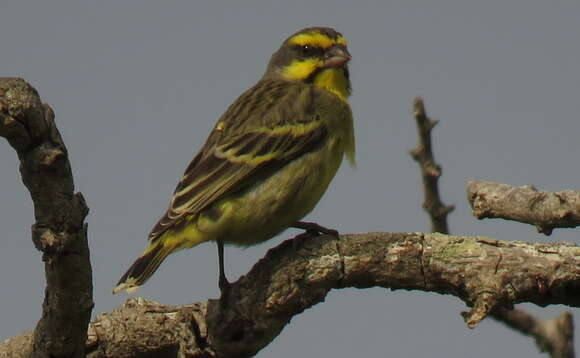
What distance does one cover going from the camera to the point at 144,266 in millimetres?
6816

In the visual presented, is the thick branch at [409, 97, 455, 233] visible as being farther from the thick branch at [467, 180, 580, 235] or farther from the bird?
the bird

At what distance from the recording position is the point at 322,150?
7762 mm

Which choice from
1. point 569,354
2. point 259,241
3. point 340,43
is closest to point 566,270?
point 569,354

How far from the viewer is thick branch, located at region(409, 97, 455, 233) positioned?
6.48m

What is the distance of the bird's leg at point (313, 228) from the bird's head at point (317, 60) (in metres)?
1.79

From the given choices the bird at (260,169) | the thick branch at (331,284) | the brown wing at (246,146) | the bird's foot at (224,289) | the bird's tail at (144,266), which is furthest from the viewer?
the brown wing at (246,146)

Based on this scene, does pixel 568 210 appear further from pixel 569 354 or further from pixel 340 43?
pixel 340 43

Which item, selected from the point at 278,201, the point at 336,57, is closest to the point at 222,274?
the point at 278,201

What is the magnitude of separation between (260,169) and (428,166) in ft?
4.88

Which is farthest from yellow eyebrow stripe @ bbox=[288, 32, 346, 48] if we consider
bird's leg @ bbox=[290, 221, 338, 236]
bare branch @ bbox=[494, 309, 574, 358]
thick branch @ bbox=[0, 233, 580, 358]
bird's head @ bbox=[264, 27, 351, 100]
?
bare branch @ bbox=[494, 309, 574, 358]

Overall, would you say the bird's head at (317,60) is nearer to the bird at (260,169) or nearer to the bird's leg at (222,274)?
the bird at (260,169)

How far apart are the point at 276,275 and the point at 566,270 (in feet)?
5.60

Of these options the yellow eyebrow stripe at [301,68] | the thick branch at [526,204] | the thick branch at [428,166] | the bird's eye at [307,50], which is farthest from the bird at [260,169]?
the thick branch at [526,204]

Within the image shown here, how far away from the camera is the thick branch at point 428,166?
21.2 feet
